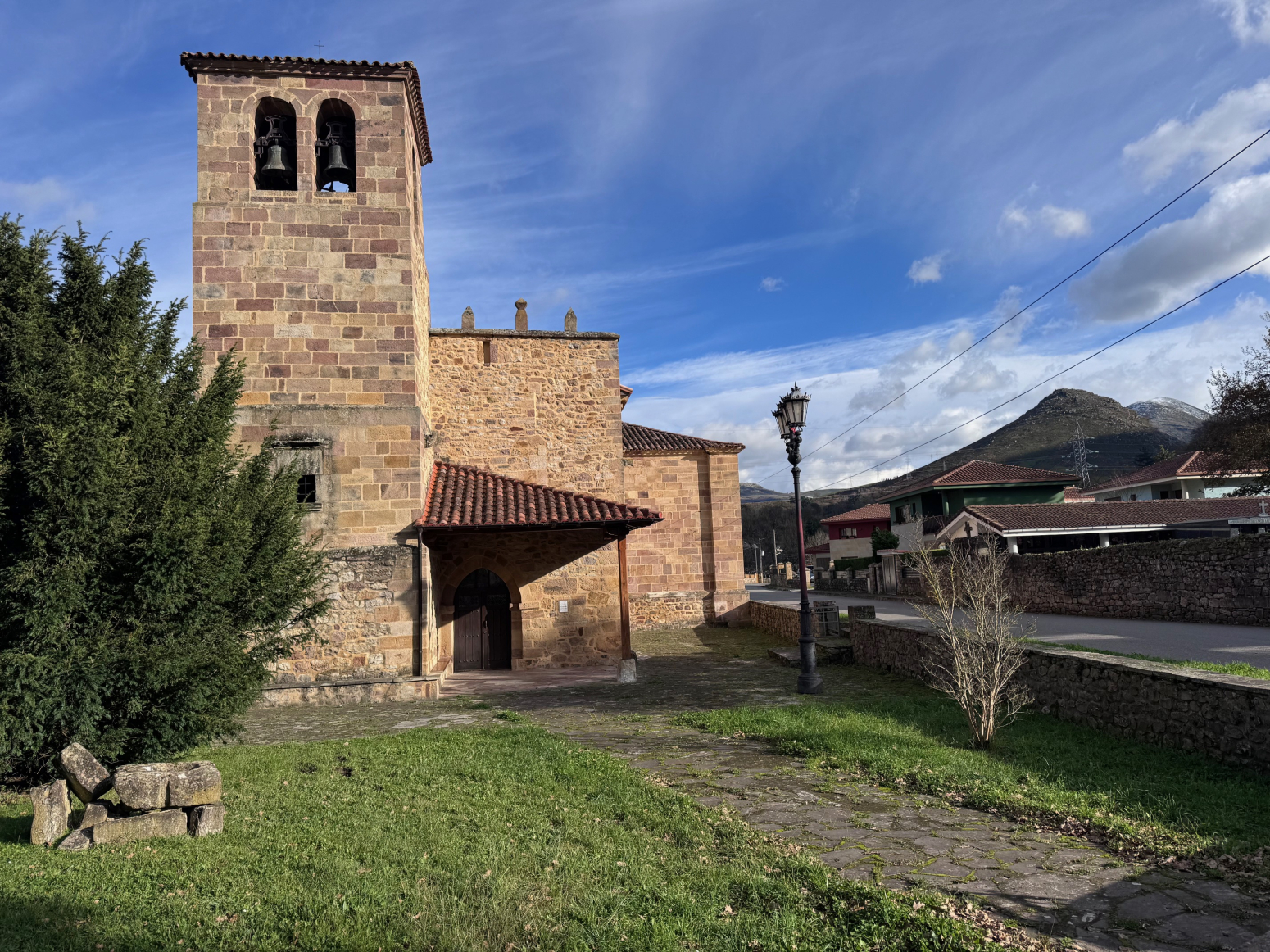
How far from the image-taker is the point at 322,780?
6625mm

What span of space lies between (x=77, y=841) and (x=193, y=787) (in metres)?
0.69

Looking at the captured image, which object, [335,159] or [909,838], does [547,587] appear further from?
[909,838]

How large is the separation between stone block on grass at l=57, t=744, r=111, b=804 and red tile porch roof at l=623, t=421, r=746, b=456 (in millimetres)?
17388

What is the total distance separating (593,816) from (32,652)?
433cm

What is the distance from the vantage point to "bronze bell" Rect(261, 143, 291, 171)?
12.3 m

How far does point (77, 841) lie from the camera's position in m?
5.00

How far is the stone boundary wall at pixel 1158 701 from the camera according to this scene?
19.2 feet

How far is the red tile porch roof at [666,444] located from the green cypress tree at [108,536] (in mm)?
16017

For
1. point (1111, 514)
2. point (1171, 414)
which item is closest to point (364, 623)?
point (1111, 514)

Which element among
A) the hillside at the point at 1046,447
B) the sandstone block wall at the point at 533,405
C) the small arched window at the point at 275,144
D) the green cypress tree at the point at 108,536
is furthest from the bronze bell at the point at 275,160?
the hillside at the point at 1046,447

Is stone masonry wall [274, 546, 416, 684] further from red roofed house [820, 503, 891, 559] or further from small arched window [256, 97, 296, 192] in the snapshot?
red roofed house [820, 503, 891, 559]

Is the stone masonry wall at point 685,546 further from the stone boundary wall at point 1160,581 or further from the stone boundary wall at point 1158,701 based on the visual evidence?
the stone boundary wall at point 1158,701

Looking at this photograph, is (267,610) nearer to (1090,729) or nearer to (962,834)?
(962,834)

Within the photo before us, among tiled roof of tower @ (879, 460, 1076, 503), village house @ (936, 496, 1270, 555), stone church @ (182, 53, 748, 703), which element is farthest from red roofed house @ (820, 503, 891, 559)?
stone church @ (182, 53, 748, 703)
